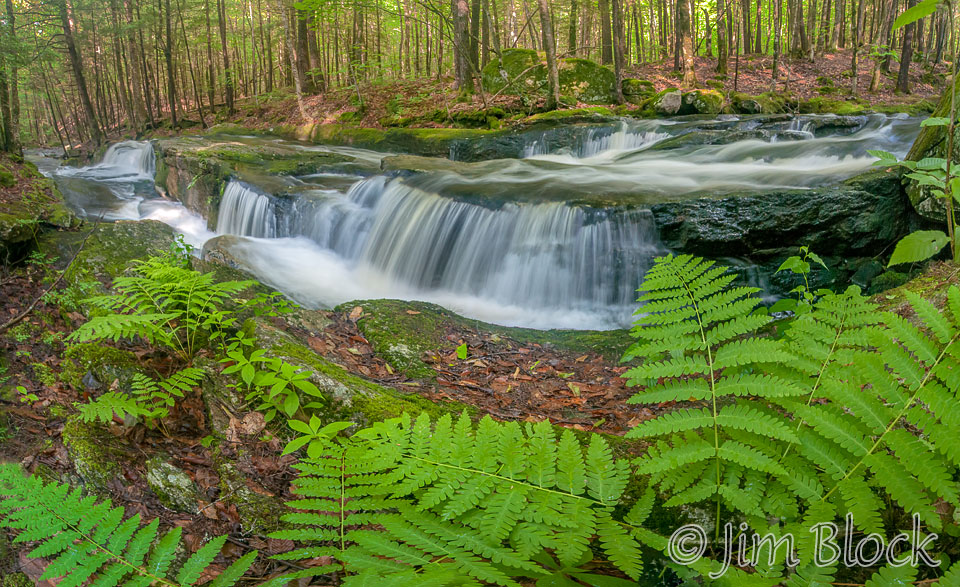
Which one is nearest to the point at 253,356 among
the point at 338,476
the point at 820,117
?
the point at 338,476

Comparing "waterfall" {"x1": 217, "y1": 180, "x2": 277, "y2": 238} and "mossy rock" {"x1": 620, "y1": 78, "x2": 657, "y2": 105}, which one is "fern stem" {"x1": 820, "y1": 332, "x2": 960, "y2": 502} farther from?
"mossy rock" {"x1": 620, "y1": 78, "x2": 657, "y2": 105}

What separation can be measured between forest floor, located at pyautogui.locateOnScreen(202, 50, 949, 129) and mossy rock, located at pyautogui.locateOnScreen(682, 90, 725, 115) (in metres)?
3.06

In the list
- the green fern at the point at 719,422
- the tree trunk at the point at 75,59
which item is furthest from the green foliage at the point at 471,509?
the tree trunk at the point at 75,59

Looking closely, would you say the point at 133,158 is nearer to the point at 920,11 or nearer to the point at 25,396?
the point at 25,396

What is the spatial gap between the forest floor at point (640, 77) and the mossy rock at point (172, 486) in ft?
47.8

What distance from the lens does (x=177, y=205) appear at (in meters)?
13.2

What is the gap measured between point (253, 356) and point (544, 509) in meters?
1.96

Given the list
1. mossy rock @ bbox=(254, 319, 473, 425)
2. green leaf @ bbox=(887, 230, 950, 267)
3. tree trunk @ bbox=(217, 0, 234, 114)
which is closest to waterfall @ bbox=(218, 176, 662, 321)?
green leaf @ bbox=(887, 230, 950, 267)

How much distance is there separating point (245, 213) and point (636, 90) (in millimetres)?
12621

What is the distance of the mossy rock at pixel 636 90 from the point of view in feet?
54.2

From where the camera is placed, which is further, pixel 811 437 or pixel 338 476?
pixel 338 476

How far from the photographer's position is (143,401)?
2777mm

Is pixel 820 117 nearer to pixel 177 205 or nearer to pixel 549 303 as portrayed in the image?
pixel 549 303

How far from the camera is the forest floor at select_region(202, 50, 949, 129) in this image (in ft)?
56.5
